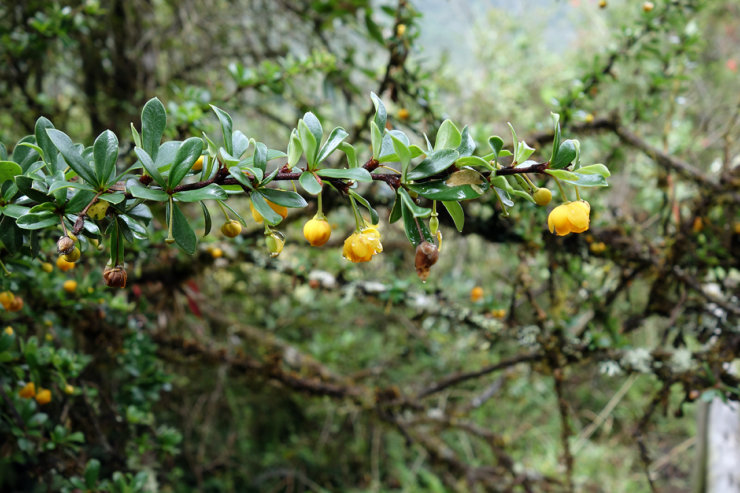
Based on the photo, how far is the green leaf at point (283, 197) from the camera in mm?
551

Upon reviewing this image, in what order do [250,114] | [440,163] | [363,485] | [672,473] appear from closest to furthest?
[440,163] < [250,114] < [363,485] < [672,473]

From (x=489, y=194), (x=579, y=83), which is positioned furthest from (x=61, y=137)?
(x=579, y=83)

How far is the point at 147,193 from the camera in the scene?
0.51 metres

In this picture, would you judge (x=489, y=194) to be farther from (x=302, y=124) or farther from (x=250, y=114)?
(x=250, y=114)

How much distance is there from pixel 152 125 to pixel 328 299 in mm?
2720

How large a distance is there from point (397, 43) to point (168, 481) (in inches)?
71.9

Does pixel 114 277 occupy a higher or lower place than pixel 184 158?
lower

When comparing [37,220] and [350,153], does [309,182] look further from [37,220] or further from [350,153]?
[37,220]

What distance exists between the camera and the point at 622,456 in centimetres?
382

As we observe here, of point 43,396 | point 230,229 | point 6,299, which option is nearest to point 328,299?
point 43,396

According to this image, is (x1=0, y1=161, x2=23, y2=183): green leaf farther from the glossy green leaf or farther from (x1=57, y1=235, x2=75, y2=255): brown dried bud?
the glossy green leaf

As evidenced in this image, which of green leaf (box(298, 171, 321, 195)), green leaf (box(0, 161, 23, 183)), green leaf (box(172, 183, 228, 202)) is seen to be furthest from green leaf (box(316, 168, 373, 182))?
green leaf (box(0, 161, 23, 183))

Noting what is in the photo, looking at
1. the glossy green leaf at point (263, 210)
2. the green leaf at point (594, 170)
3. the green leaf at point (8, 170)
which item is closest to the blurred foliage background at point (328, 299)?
the green leaf at point (8, 170)

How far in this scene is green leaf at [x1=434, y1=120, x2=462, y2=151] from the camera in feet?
1.80
